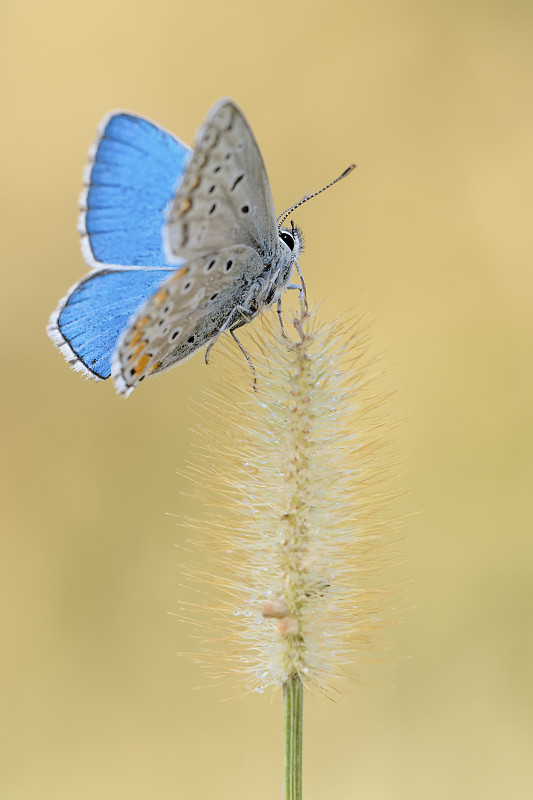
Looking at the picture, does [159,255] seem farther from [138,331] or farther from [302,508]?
[302,508]

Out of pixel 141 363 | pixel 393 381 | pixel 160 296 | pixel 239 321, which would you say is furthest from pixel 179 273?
pixel 393 381

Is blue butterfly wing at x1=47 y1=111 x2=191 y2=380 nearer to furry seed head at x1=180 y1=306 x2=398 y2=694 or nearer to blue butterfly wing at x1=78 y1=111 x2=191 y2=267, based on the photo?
blue butterfly wing at x1=78 y1=111 x2=191 y2=267

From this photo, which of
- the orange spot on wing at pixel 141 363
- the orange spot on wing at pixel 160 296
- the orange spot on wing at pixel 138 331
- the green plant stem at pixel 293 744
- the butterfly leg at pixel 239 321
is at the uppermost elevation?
the butterfly leg at pixel 239 321

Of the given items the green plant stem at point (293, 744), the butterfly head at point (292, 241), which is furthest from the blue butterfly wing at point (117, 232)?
the green plant stem at point (293, 744)

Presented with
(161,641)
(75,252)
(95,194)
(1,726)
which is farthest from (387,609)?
(75,252)

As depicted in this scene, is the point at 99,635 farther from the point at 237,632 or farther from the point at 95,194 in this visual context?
the point at 95,194

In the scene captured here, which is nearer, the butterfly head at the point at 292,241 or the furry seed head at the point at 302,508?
the furry seed head at the point at 302,508

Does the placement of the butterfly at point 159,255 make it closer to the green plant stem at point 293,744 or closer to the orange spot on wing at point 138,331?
the orange spot on wing at point 138,331
